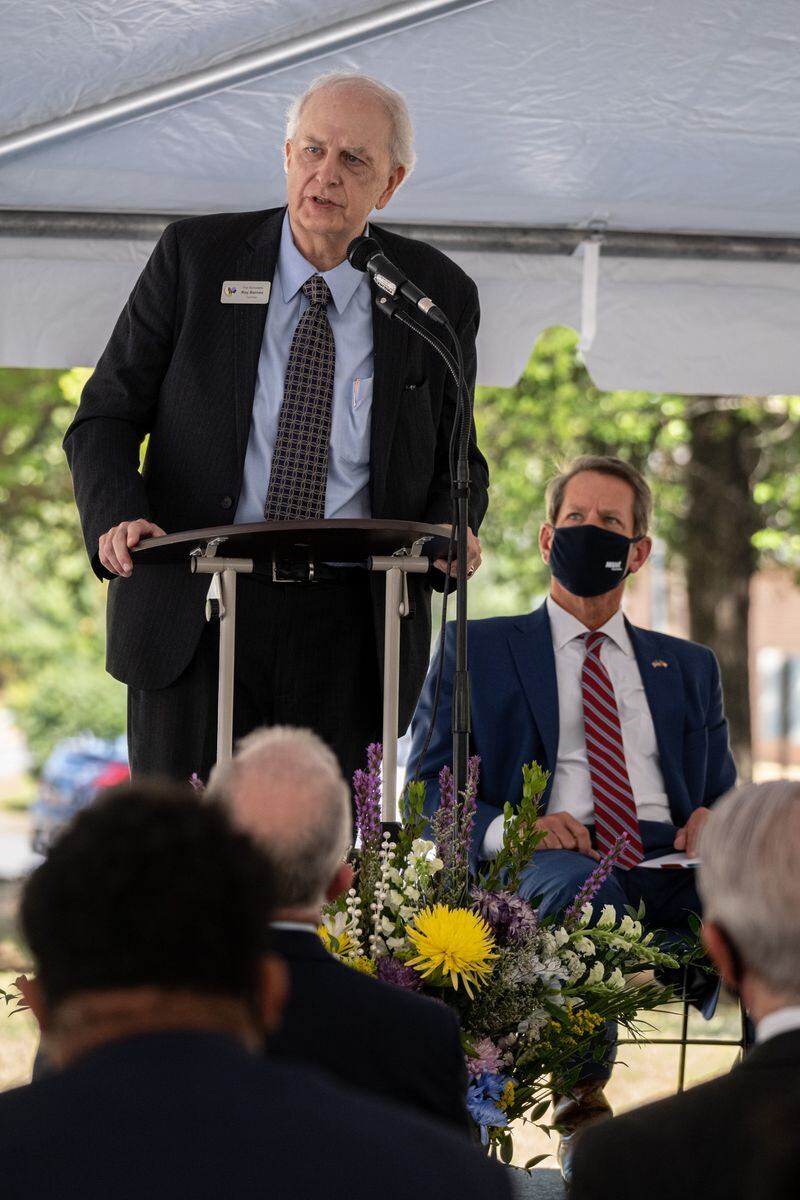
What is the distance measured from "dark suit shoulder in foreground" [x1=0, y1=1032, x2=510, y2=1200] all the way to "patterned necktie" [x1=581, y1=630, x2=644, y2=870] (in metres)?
3.31

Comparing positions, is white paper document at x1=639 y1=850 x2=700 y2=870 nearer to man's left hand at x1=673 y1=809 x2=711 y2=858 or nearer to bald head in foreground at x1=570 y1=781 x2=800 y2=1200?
man's left hand at x1=673 y1=809 x2=711 y2=858

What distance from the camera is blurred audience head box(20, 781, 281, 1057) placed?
1.36 meters

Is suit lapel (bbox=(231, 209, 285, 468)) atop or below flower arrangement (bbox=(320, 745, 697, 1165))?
atop

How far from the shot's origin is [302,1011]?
206 centimetres

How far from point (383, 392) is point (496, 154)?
1422 millimetres

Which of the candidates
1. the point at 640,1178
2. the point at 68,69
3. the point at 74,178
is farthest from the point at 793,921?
the point at 74,178

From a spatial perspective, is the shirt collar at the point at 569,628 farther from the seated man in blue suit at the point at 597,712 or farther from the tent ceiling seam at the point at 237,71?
the tent ceiling seam at the point at 237,71

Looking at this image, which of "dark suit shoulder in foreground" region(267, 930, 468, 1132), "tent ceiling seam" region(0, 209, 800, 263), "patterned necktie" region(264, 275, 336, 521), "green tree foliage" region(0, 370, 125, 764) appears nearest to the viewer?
"dark suit shoulder in foreground" region(267, 930, 468, 1132)

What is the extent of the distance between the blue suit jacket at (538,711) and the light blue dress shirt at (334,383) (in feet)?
3.03

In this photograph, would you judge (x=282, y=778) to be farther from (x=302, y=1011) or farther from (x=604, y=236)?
(x=604, y=236)

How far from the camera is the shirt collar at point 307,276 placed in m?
4.00

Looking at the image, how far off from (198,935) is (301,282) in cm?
285

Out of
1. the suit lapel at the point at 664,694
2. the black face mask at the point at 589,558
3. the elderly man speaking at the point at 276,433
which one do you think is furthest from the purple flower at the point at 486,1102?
the black face mask at the point at 589,558

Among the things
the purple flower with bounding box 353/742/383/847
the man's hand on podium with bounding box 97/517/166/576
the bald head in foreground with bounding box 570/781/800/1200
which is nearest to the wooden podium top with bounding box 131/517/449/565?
the man's hand on podium with bounding box 97/517/166/576
